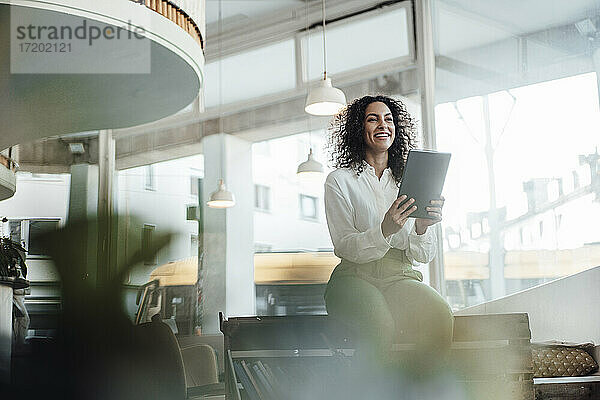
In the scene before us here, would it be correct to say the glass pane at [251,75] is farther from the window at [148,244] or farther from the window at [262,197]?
the window at [148,244]

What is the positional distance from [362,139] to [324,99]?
719 millimetres

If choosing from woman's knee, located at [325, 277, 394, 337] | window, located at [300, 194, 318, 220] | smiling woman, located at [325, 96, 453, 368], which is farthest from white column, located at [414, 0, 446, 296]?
woman's knee, located at [325, 277, 394, 337]

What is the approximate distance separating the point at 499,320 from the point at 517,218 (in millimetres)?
1603

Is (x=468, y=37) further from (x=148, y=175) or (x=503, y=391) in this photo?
(x=503, y=391)

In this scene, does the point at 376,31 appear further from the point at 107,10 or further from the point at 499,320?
the point at 107,10

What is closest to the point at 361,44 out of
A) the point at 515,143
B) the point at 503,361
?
the point at 515,143

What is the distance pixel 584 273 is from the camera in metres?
2.33

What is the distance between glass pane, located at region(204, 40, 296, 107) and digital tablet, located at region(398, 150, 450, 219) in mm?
1868

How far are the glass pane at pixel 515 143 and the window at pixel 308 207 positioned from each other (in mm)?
620

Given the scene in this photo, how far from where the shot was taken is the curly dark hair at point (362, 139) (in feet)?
5.56

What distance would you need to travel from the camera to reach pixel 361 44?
10.2 feet

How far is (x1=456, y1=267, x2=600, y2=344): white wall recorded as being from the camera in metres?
2.26

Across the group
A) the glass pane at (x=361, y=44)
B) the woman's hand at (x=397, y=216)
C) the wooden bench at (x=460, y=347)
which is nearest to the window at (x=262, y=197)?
the glass pane at (x=361, y=44)

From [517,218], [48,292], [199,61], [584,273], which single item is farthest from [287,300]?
[48,292]
